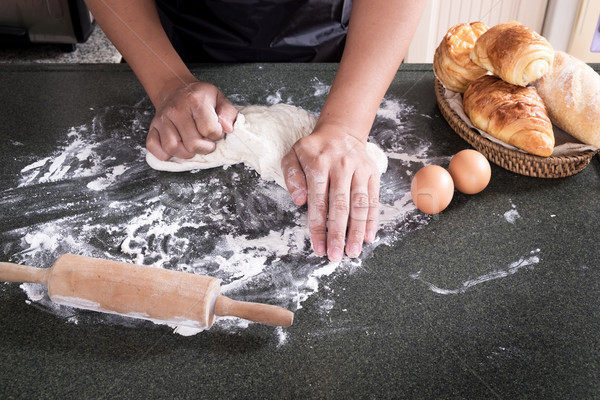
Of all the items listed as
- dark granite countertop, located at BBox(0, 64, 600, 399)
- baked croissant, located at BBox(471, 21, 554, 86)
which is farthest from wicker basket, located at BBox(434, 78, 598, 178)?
baked croissant, located at BBox(471, 21, 554, 86)

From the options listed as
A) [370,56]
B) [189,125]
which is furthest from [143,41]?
[370,56]

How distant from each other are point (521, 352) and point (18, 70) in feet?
4.24

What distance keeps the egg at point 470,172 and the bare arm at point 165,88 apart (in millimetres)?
447

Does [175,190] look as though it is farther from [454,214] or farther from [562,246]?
[562,246]

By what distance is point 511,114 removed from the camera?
97 centimetres

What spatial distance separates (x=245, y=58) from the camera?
137 centimetres

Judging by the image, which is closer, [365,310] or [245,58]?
[365,310]

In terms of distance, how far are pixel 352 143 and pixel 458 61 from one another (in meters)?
0.31

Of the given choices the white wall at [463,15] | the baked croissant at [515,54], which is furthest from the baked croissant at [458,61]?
the white wall at [463,15]

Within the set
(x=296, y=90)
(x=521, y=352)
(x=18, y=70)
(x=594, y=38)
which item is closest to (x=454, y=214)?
(x=521, y=352)

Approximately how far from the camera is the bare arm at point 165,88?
1.02 metres

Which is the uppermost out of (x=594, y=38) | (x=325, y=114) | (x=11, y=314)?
(x=325, y=114)

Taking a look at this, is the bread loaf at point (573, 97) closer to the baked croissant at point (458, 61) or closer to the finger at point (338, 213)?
the baked croissant at point (458, 61)

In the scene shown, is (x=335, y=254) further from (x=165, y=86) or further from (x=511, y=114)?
(x=165, y=86)
